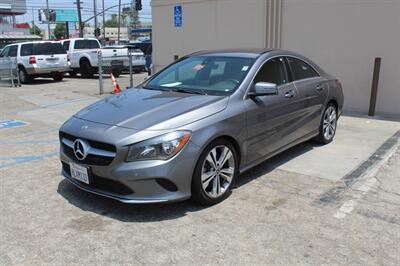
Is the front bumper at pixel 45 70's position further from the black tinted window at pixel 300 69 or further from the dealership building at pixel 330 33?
the black tinted window at pixel 300 69

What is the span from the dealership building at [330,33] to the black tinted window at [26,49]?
8524mm

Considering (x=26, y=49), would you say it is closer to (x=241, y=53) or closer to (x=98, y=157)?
(x=241, y=53)

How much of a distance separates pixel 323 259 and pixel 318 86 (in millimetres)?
3478

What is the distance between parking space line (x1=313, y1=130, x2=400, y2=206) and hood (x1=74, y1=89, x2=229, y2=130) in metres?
1.50

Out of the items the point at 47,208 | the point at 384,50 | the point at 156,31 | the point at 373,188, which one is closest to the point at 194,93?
the point at 47,208

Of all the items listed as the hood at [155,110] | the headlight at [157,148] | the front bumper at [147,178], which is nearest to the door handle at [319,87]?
the hood at [155,110]

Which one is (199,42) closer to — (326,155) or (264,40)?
(264,40)

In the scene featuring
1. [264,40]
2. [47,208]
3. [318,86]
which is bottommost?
[47,208]

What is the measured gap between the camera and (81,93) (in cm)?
1410

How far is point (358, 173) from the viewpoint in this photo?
550 centimetres

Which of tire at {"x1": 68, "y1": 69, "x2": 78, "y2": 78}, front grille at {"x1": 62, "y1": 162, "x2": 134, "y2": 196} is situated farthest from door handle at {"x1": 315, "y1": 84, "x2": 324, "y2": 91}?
tire at {"x1": 68, "y1": 69, "x2": 78, "y2": 78}

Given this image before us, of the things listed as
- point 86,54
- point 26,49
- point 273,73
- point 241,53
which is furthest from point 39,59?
point 273,73

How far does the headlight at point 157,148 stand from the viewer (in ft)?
13.0

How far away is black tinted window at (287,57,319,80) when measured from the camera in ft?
19.6
